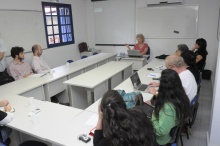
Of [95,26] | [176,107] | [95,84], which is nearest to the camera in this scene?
[176,107]

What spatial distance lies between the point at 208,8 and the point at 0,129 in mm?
5941

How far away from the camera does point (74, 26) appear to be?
6.78 meters

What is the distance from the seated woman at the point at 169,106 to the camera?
167 cm

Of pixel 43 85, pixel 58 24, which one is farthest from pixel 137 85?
pixel 58 24

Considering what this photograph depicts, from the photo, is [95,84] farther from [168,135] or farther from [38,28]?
[38,28]

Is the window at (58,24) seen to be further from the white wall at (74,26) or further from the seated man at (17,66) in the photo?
the seated man at (17,66)

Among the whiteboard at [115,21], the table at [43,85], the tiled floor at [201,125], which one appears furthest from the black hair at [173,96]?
the whiteboard at [115,21]

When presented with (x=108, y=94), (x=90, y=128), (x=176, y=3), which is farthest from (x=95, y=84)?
(x=176, y=3)

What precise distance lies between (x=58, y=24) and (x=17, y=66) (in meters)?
2.56

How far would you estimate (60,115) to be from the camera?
2.13 metres

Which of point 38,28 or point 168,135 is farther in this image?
point 38,28

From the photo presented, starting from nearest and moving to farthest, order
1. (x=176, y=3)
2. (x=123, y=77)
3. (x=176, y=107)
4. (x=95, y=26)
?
(x=176, y=107) < (x=123, y=77) < (x=176, y=3) < (x=95, y=26)

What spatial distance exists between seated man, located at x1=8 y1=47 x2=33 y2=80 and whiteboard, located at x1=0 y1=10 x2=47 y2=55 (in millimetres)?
749

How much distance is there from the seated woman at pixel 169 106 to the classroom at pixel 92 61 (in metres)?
0.05
